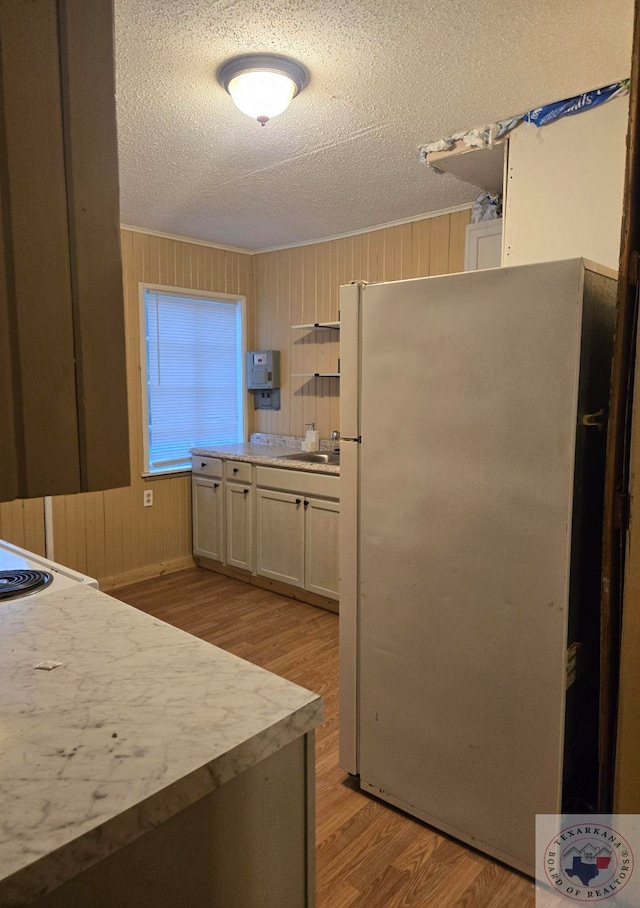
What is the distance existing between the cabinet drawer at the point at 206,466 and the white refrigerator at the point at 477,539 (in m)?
2.33

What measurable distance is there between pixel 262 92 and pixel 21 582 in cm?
173

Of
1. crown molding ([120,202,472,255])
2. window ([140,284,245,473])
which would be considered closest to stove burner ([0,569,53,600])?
window ([140,284,245,473])

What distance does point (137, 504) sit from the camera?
4.20 meters

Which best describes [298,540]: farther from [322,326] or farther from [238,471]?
[322,326]

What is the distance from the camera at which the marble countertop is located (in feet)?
2.29

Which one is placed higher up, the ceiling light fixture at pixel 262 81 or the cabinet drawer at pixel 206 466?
the ceiling light fixture at pixel 262 81

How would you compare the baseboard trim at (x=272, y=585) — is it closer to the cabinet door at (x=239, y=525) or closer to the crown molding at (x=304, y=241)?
the cabinet door at (x=239, y=525)

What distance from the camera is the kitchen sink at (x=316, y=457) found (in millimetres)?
4176

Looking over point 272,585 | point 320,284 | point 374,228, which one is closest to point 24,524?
point 272,585

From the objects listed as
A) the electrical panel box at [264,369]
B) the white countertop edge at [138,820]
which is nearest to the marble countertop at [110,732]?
the white countertop edge at [138,820]

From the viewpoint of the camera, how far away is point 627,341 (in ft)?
4.87

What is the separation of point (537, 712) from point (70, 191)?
1.71 metres

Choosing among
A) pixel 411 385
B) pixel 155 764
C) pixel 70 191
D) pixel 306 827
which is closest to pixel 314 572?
pixel 411 385

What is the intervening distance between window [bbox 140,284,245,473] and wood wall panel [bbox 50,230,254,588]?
89mm
